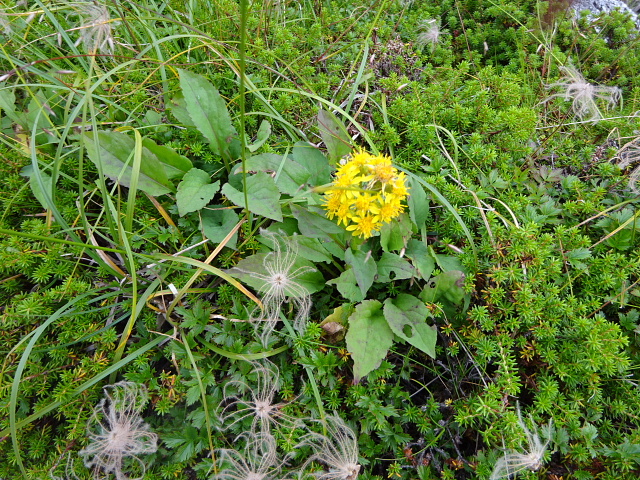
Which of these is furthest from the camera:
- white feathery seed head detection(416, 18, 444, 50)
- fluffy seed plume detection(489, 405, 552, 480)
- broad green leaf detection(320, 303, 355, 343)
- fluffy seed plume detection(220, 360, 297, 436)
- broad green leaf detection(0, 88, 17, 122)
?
white feathery seed head detection(416, 18, 444, 50)

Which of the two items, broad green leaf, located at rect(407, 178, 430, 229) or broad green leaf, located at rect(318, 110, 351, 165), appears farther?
broad green leaf, located at rect(318, 110, 351, 165)

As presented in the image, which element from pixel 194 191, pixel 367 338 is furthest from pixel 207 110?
pixel 367 338

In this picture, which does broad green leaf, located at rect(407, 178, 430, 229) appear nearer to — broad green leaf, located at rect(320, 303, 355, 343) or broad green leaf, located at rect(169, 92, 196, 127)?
broad green leaf, located at rect(320, 303, 355, 343)

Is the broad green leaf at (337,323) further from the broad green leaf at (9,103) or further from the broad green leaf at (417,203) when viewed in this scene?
the broad green leaf at (9,103)

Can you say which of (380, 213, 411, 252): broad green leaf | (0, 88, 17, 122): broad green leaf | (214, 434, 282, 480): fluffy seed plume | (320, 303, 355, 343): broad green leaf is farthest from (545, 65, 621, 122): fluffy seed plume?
(0, 88, 17, 122): broad green leaf

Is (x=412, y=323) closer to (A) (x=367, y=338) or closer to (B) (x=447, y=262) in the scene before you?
(A) (x=367, y=338)

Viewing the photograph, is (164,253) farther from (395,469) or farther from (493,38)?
(493,38)

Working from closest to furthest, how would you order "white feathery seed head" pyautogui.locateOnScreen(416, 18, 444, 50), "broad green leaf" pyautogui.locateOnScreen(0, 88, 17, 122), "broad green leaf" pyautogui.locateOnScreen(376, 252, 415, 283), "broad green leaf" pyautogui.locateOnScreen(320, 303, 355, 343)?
1. "broad green leaf" pyautogui.locateOnScreen(320, 303, 355, 343)
2. "broad green leaf" pyautogui.locateOnScreen(376, 252, 415, 283)
3. "broad green leaf" pyautogui.locateOnScreen(0, 88, 17, 122)
4. "white feathery seed head" pyautogui.locateOnScreen(416, 18, 444, 50)
